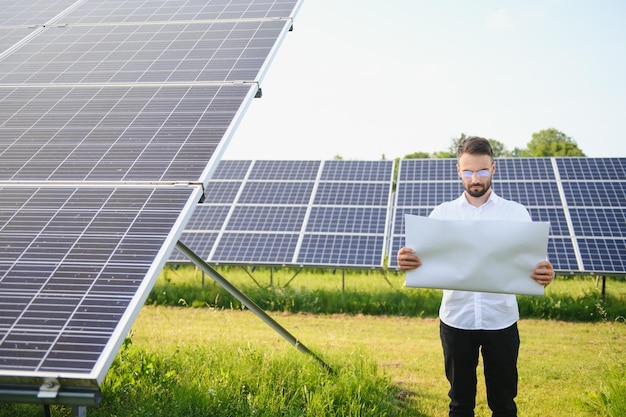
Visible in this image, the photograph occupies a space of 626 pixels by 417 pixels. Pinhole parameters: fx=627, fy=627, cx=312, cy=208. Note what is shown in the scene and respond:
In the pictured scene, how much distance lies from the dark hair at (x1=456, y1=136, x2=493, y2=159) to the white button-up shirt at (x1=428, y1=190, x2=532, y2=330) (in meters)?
0.40

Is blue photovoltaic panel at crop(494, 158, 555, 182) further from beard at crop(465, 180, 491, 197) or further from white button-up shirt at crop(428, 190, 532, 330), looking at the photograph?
beard at crop(465, 180, 491, 197)

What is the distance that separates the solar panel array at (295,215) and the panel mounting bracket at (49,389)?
34.7 ft

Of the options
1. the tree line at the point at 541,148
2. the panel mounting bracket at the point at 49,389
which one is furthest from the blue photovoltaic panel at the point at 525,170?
the tree line at the point at 541,148

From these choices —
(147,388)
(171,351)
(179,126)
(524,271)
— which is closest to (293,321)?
(171,351)

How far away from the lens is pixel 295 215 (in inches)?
626

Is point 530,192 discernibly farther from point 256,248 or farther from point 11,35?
point 11,35

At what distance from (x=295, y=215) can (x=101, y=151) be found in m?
10.5

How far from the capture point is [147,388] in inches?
249

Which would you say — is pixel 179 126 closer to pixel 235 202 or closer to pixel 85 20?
pixel 85 20

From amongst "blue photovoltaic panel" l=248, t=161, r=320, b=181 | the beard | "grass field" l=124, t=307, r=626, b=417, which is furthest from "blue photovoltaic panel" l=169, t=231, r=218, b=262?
the beard

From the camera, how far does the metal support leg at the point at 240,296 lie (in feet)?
18.7

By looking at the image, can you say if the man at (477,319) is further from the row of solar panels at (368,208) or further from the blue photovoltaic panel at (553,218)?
the blue photovoltaic panel at (553,218)

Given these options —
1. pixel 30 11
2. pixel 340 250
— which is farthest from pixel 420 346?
pixel 30 11

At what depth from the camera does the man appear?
181 inches
